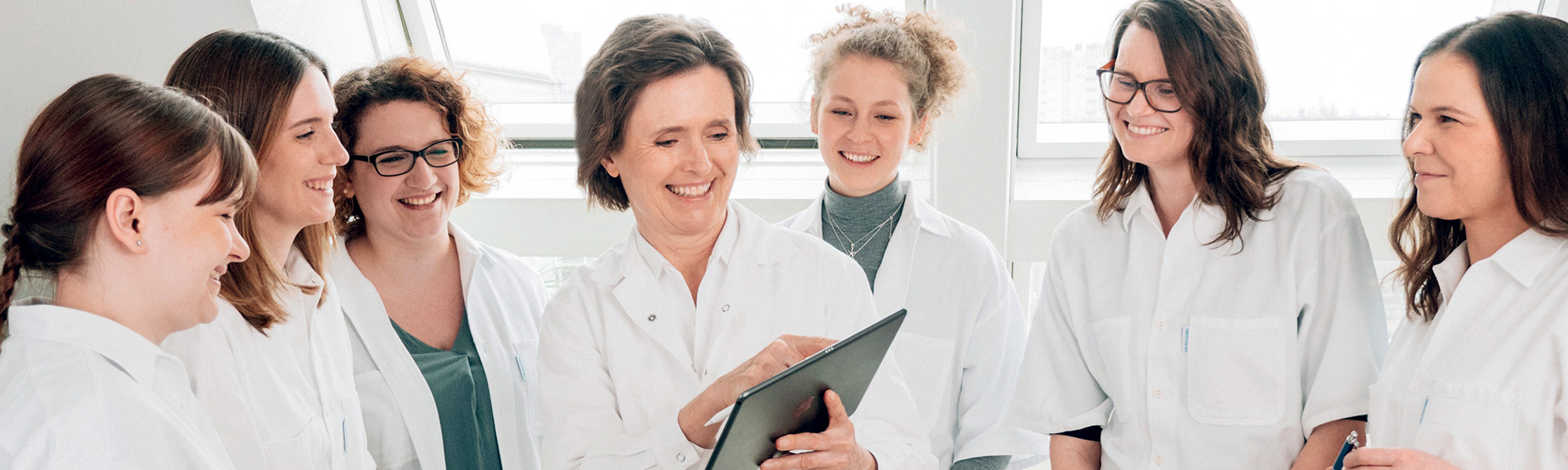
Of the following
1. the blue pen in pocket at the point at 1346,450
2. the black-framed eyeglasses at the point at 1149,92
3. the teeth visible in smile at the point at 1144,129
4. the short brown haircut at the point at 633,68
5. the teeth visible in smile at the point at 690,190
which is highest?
the short brown haircut at the point at 633,68

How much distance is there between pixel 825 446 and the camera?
1409 mm

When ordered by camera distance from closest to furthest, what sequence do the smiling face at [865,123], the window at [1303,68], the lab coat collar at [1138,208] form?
1. the lab coat collar at [1138,208]
2. the smiling face at [865,123]
3. the window at [1303,68]

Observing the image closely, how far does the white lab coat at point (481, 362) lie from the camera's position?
7.05ft

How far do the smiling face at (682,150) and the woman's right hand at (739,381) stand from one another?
1.08 ft

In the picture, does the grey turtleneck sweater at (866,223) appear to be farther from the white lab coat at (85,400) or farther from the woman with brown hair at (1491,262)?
the white lab coat at (85,400)

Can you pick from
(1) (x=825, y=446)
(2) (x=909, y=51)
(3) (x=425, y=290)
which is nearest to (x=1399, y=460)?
(1) (x=825, y=446)

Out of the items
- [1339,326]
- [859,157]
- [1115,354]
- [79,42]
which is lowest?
[1115,354]

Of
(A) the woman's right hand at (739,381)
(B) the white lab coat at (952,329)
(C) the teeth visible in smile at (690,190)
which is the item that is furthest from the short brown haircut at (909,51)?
(A) the woman's right hand at (739,381)

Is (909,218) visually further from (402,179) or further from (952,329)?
(402,179)

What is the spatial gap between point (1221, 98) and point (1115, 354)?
552 mm

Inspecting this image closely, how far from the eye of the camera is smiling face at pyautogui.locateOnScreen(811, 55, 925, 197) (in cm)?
229

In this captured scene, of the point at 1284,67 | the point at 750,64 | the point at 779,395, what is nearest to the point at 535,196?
the point at 750,64

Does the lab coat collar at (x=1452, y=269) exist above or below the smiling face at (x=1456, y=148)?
below

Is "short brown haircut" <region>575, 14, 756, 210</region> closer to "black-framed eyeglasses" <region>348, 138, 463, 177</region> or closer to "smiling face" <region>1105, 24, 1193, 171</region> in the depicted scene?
"black-framed eyeglasses" <region>348, 138, 463, 177</region>
